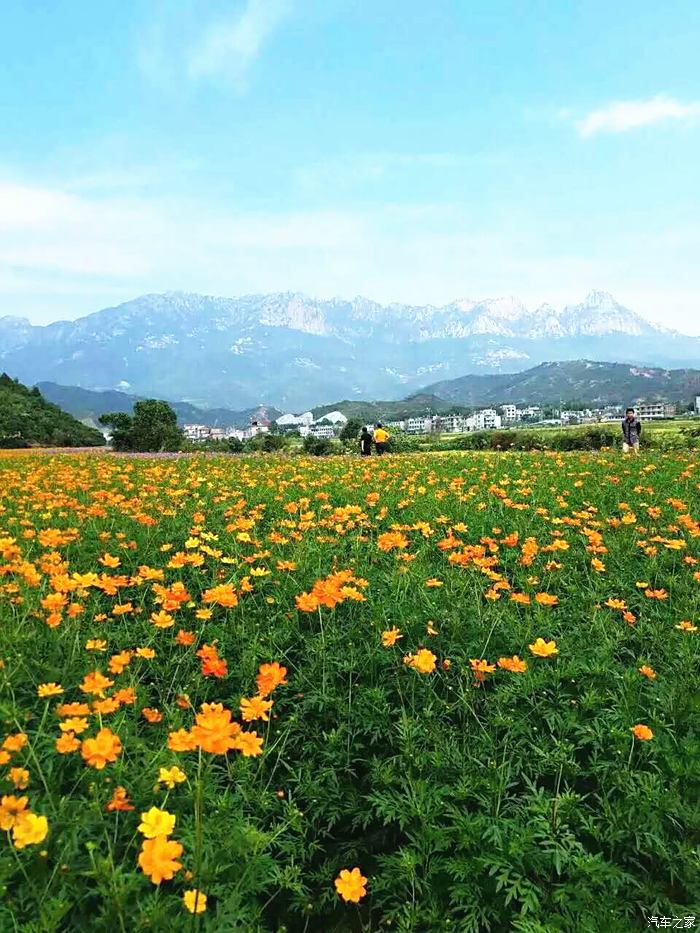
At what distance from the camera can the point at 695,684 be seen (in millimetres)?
2820

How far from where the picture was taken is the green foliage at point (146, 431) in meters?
27.9

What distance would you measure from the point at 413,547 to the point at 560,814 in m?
2.92

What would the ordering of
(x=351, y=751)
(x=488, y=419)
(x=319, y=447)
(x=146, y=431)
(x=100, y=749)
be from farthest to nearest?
1. (x=488, y=419)
2. (x=146, y=431)
3. (x=319, y=447)
4. (x=351, y=751)
5. (x=100, y=749)

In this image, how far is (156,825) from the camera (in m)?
1.51

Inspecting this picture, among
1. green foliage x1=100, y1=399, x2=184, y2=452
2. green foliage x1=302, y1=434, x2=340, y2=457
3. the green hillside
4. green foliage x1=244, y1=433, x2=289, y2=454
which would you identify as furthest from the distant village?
green foliage x1=302, y1=434, x2=340, y2=457

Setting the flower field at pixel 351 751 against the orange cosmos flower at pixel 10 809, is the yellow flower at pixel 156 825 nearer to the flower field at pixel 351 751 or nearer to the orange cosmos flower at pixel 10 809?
the flower field at pixel 351 751

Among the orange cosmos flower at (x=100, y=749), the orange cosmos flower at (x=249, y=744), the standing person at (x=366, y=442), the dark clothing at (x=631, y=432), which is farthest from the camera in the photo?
the standing person at (x=366, y=442)

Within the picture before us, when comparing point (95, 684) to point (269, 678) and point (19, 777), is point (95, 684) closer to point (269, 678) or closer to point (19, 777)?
point (19, 777)

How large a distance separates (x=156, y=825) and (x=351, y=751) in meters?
1.25

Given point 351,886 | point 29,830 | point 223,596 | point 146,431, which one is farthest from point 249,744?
point 146,431

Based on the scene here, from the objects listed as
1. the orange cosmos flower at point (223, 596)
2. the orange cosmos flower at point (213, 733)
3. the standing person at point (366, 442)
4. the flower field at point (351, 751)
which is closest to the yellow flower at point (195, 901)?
the flower field at point (351, 751)

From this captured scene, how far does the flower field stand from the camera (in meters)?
1.78

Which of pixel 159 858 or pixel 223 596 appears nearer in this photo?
pixel 159 858

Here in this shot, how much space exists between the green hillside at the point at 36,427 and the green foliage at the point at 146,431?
11372 millimetres
